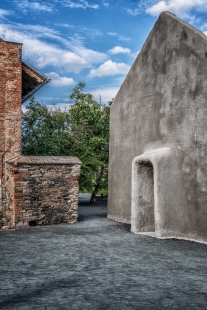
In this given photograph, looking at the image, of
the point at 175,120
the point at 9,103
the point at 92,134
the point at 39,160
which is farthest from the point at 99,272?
the point at 92,134

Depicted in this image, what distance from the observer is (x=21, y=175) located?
11.6 m

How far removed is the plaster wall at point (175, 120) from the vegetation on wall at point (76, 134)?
5.82 metres

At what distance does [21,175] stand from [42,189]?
87cm

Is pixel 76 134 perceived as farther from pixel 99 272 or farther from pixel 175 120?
pixel 99 272

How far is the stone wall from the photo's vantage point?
11.5m

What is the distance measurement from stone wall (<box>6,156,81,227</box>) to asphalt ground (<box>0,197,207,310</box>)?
1547 millimetres

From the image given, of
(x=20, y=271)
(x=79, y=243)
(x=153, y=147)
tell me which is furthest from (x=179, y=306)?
(x=153, y=147)

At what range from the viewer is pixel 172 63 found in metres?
10.4

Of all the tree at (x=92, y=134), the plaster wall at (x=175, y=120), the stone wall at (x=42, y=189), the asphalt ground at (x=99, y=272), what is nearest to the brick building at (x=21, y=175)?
the stone wall at (x=42, y=189)

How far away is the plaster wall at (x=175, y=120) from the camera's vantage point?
911cm

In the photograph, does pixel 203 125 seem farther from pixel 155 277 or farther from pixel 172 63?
pixel 155 277

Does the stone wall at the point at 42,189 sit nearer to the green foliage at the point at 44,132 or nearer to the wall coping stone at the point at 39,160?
A: the wall coping stone at the point at 39,160

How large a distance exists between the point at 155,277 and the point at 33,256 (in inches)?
110

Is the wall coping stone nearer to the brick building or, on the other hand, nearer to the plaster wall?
the brick building
